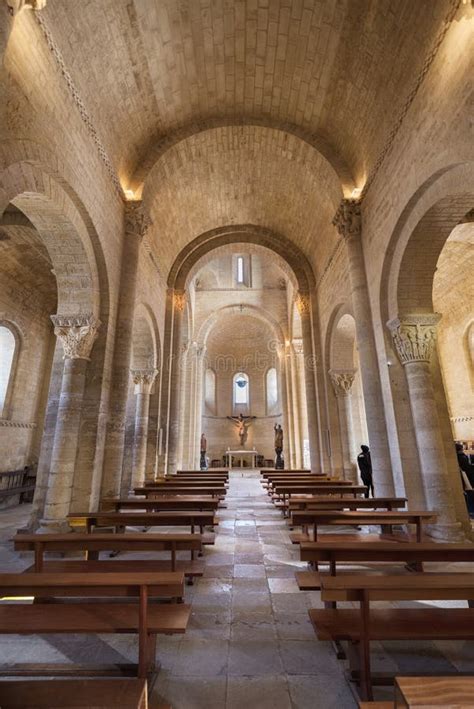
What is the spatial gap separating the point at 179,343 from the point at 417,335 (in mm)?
8984

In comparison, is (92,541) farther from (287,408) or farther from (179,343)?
(287,408)

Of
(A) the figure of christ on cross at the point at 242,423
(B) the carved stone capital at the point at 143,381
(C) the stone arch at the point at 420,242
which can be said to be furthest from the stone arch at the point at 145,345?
(A) the figure of christ on cross at the point at 242,423

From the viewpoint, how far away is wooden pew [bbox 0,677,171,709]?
1.54m

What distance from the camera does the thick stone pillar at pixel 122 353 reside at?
744cm

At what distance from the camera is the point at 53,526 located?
234 inches

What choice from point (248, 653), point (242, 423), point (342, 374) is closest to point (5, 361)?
point (342, 374)

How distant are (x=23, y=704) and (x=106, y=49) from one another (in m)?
9.49

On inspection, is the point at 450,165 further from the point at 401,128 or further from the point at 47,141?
the point at 47,141

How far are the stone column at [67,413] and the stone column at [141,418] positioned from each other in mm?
4410

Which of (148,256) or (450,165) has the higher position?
(148,256)

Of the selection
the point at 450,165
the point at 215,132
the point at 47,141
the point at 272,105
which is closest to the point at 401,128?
the point at 450,165

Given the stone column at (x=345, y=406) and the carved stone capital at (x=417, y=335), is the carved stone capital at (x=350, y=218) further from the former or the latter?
the stone column at (x=345, y=406)

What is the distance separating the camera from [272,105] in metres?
9.79

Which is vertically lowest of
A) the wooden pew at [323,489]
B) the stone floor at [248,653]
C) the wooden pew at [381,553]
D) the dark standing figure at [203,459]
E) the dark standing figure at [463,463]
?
the stone floor at [248,653]
